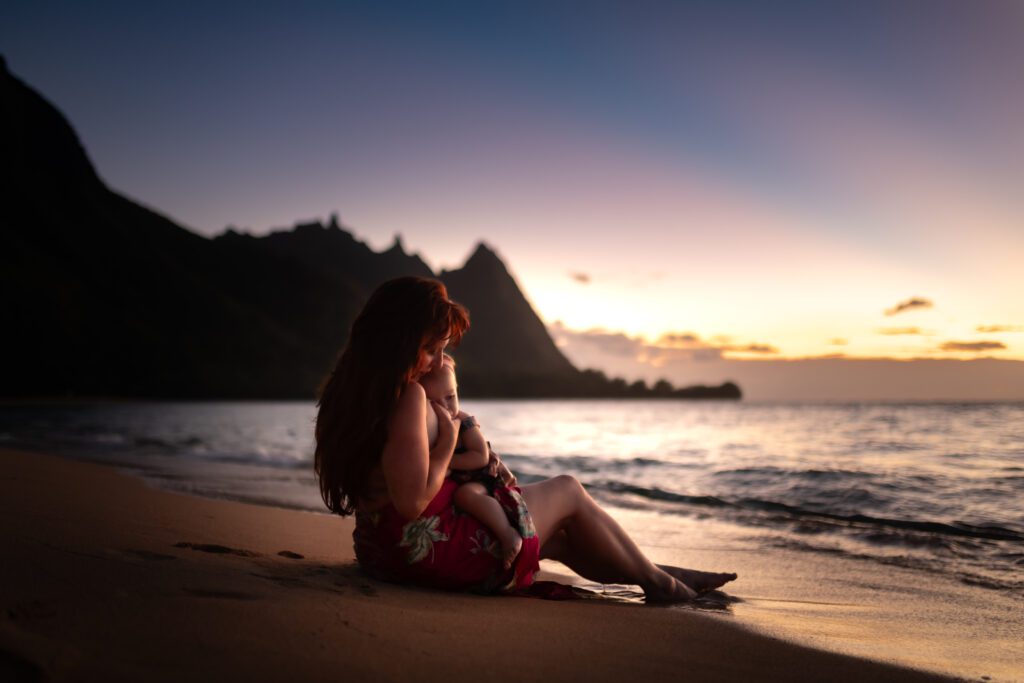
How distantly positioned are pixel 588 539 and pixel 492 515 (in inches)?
27.2

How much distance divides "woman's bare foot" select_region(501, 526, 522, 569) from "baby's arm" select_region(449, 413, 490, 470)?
345 millimetres

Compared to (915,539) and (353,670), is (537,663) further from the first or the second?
(915,539)

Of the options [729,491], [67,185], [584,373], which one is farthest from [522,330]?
[729,491]

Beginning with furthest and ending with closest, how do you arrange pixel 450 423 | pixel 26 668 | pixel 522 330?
pixel 522 330 < pixel 450 423 < pixel 26 668

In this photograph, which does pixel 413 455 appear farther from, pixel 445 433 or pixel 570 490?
pixel 570 490

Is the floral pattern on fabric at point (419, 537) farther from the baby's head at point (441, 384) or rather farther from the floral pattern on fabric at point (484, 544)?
the baby's head at point (441, 384)

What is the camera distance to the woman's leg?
3.45 meters

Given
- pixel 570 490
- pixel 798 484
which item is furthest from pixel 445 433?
pixel 798 484

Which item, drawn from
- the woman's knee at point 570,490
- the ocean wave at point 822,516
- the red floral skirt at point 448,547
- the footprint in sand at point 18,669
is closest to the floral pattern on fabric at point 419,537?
the red floral skirt at point 448,547

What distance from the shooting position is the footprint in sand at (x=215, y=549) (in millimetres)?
3472

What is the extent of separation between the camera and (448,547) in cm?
312

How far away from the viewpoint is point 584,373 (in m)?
138

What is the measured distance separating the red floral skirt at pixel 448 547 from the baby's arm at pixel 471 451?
0.35ft

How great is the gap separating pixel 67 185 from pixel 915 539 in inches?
4659
